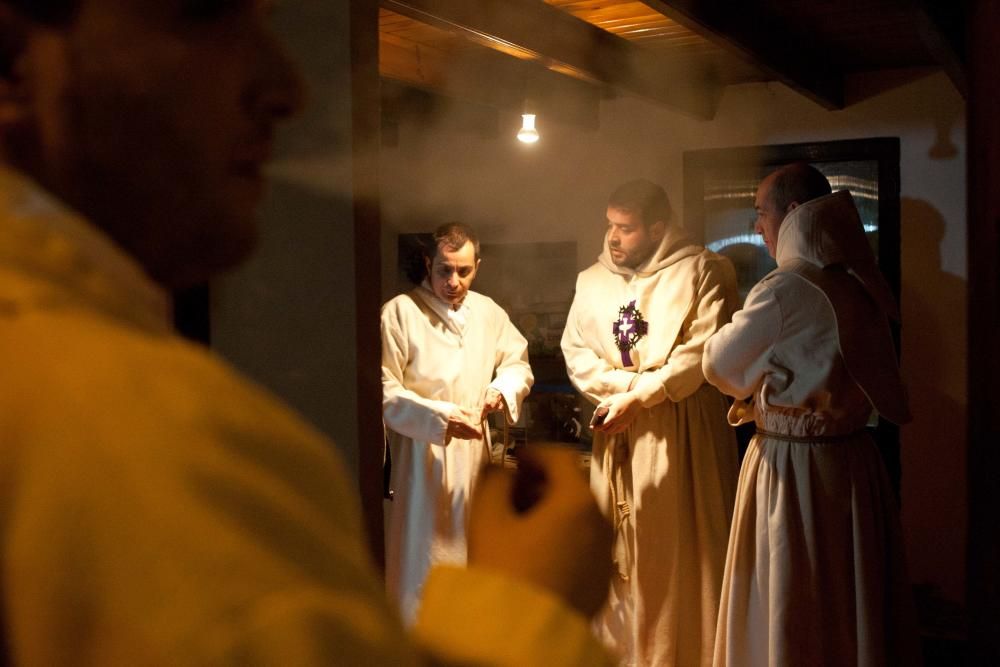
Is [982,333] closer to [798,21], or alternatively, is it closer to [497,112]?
[798,21]

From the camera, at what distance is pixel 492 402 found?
3312mm

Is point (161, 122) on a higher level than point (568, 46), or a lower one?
lower

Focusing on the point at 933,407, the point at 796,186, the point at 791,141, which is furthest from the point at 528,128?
the point at 933,407

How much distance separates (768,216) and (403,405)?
134cm

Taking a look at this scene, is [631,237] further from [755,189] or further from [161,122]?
[161,122]

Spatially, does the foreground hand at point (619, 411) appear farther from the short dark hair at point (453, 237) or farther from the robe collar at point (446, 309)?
the short dark hair at point (453, 237)

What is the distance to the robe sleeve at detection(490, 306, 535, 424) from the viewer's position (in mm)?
3336

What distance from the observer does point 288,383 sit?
1.53m

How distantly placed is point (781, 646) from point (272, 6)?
6.88ft

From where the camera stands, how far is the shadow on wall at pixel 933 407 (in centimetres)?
423

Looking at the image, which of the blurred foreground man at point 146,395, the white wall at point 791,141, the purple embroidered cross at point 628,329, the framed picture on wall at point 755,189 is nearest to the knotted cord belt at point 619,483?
the purple embroidered cross at point 628,329

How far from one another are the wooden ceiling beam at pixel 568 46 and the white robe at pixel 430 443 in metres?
0.97

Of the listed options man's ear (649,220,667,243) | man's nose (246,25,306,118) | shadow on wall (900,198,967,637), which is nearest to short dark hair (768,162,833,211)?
man's ear (649,220,667,243)

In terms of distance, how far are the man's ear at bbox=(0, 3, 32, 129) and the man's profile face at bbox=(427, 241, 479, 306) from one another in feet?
9.78
